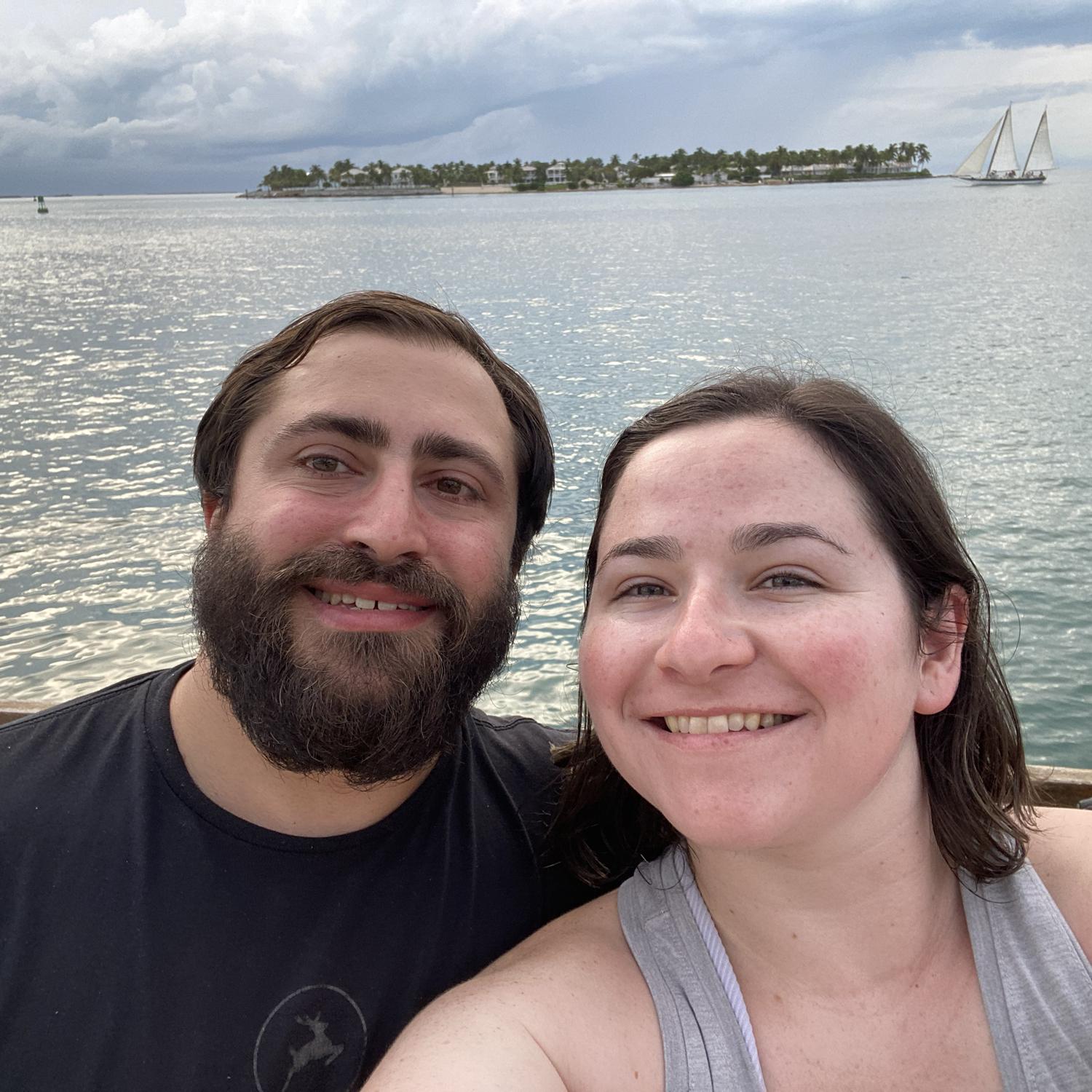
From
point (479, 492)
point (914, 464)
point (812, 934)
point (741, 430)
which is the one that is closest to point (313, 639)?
point (479, 492)

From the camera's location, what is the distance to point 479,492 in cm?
292

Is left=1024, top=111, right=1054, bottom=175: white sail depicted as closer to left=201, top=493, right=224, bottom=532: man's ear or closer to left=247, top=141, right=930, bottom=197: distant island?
left=247, top=141, right=930, bottom=197: distant island

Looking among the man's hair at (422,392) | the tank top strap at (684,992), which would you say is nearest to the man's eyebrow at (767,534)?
the tank top strap at (684,992)

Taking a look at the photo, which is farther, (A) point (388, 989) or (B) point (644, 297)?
(B) point (644, 297)

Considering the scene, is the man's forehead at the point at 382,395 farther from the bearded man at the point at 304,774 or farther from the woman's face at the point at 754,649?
the woman's face at the point at 754,649

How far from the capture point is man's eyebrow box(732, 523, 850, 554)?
7.00 ft

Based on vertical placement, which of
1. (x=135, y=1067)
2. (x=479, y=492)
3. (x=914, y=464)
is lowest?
(x=135, y=1067)

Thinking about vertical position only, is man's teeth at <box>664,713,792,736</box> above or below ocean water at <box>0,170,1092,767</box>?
above

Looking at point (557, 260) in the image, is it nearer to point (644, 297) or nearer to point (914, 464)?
point (644, 297)

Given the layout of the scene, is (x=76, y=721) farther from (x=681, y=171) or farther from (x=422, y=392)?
(x=681, y=171)

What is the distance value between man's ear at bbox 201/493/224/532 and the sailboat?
147073mm

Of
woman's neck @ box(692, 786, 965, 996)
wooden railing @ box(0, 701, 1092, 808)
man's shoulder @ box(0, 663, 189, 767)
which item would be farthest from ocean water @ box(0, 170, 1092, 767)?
man's shoulder @ box(0, 663, 189, 767)

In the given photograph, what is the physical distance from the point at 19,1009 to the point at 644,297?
39.1 meters

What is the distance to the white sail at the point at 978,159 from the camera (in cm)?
13957
